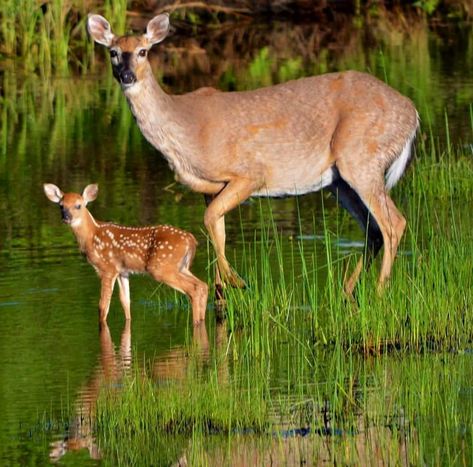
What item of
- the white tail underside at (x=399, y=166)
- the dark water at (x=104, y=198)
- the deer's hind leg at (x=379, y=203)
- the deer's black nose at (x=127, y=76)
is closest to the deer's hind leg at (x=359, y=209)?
the deer's hind leg at (x=379, y=203)

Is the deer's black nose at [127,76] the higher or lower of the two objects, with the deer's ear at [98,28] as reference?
lower

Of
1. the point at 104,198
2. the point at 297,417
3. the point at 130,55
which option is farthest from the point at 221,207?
the point at 104,198

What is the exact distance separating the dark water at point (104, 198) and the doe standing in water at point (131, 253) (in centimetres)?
22

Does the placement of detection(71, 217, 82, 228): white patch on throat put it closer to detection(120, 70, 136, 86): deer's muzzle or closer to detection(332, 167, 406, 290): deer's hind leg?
detection(120, 70, 136, 86): deer's muzzle

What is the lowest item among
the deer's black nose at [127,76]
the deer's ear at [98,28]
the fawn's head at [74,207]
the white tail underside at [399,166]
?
the white tail underside at [399,166]

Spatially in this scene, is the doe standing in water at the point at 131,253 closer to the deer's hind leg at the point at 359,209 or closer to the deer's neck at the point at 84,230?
the deer's neck at the point at 84,230

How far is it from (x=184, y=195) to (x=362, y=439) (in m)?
8.59

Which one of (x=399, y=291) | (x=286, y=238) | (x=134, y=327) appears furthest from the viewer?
(x=286, y=238)

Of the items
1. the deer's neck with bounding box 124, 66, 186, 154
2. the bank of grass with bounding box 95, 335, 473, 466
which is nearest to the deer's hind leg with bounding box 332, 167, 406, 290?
the deer's neck with bounding box 124, 66, 186, 154

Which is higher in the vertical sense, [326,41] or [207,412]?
[207,412]

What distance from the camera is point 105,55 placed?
91.7 ft

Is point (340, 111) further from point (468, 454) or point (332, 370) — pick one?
point (468, 454)

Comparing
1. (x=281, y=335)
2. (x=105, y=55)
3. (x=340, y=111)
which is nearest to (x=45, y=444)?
(x=281, y=335)

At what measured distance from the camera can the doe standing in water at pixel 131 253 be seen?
37.2 ft
